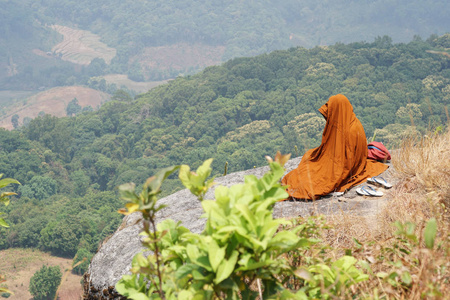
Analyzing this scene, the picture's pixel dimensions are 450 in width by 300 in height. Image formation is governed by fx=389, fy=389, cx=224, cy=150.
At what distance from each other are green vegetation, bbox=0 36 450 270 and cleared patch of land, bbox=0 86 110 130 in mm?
41522

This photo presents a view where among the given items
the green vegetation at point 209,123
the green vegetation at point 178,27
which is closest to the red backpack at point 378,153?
the green vegetation at point 209,123

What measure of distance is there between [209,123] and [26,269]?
111 ft

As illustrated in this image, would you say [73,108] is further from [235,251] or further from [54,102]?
[235,251]

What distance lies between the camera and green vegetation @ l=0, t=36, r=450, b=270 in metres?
46.5

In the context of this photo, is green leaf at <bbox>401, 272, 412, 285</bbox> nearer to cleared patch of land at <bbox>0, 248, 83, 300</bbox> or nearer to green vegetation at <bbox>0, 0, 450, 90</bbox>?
cleared patch of land at <bbox>0, 248, 83, 300</bbox>

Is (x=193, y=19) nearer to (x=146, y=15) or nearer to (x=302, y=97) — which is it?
(x=146, y=15)

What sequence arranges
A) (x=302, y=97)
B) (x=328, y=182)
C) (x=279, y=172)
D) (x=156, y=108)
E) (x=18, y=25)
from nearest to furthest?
1. (x=279, y=172)
2. (x=328, y=182)
3. (x=302, y=97)
4. (x=156, y=108)
5. (x=18, y=25)

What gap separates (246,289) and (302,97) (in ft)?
197

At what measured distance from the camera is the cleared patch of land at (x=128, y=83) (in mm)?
133038

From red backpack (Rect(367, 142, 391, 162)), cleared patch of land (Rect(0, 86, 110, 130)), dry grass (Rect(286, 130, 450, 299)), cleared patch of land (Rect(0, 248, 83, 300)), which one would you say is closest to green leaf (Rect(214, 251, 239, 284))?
dry grass (Rect(286, 130, 450, 299))

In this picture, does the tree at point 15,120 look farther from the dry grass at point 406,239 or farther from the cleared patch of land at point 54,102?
the dry grass at point 406,239

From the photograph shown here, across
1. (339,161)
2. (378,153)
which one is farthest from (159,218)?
(378,153)

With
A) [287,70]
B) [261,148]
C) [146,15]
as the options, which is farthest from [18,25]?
[261,148]

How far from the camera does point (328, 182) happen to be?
176 inches
